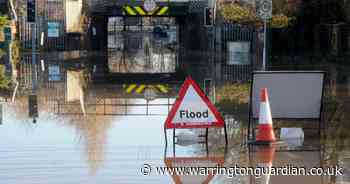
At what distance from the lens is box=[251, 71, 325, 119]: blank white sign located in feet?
44.9

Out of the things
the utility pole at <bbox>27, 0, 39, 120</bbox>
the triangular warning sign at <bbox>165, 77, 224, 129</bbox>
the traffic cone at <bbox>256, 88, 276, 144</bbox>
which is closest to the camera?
the traffic cone at <bbox>256, 88, 276, 144</bbox>

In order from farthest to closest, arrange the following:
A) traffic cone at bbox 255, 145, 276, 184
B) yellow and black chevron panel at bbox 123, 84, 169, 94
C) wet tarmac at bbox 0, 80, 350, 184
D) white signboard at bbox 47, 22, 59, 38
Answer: white signboard at bbox 47, 22, 59, 38, yellow and black chevron panel at bbox 123, 84, 169, 94, wet tarmac at bbox 0, 80, 350, 184, traffic cone at bbox 255, 145, 276, 184

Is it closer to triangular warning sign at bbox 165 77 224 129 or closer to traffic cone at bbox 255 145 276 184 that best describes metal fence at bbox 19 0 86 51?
triangular warning sign at bbox 165 77 224 129

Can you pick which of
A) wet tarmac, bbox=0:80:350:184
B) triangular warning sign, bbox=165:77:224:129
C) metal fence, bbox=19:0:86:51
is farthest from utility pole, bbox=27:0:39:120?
triangular warning sign, bbox=165:77:224:129

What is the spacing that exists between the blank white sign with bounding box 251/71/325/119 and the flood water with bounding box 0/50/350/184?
503 mm

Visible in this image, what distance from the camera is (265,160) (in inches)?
475

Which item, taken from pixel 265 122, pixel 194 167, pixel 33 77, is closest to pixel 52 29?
pixel 33 77

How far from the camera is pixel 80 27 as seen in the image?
57656mm

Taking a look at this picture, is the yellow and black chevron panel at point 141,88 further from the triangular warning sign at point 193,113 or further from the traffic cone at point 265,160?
the traffic cone at point 265,160

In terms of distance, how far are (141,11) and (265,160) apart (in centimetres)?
4240

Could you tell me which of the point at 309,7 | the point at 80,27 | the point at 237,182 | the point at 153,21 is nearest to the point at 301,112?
the point at 237,182

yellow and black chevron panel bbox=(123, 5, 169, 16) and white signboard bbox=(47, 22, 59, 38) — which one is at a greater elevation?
yellow and black chevron panel bbox=(123, 5, 169, 16)

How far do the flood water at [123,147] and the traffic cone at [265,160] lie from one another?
2cm

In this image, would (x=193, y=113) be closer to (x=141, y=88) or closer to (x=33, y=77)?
(x=141, y=88)
